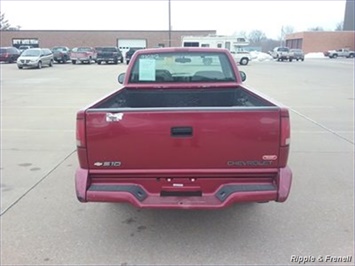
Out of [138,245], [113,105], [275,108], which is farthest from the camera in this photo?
[113,105]

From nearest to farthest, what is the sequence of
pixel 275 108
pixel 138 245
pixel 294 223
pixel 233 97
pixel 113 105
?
pixel 275 108, pixel 138 245, pixel 294 223, pixel 113 105, pixel 233 97

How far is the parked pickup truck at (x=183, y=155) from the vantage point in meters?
3.11

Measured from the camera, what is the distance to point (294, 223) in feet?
13.0

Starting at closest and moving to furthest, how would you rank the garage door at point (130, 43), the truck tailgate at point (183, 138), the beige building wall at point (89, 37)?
the truck tailgate at point (183, 138)
the beige building wall at point (89, 37)
the garage door at point (130, 43)

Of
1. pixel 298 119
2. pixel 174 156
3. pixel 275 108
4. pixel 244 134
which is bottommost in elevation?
pixel 298 119

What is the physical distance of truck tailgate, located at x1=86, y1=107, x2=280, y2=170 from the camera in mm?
3096

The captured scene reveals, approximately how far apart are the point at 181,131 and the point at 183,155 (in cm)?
22

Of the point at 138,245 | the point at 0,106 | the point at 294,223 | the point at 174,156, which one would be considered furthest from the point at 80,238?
the point at 0,106

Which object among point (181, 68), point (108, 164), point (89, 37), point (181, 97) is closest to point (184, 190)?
point (108, 164)

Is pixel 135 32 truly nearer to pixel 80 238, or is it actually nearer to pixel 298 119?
pixel 298 119

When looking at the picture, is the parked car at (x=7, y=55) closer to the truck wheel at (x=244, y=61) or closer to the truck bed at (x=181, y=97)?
the truck wheel at (x=244, y=61)

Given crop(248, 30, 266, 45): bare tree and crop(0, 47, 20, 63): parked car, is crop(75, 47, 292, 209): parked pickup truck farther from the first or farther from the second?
crop(248, 30, 266, 45): bare tree

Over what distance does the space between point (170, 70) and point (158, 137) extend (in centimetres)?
237

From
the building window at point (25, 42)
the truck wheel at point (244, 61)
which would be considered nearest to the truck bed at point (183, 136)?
the truck wheel at point (244, 61)
